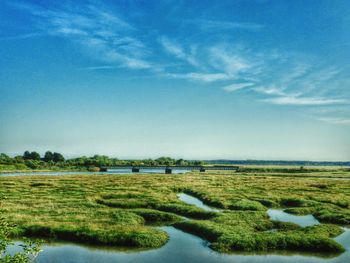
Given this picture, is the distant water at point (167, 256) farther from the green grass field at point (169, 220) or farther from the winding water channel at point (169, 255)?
the green grass field at point (169, 220)

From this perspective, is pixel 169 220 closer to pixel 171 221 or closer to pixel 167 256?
pixel 171 221

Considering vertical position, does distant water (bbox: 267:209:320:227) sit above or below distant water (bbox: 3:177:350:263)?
above

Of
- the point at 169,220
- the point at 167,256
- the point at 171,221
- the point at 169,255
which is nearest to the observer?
the point at 167,256

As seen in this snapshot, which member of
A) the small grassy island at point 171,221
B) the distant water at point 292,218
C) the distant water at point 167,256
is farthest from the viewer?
the distant water at point 292,218

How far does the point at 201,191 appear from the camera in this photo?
59094 mm

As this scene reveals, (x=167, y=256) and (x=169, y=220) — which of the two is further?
(x=169, y=220)

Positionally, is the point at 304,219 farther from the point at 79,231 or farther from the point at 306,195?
the point at 79,231

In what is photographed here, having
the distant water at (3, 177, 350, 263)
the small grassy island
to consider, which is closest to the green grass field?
the small grassy island

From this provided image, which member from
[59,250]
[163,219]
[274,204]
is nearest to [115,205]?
[163,219]

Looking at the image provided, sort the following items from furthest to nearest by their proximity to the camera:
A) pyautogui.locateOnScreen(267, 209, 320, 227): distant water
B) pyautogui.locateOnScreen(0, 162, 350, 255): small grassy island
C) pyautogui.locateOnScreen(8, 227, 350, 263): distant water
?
pyautogui.locateOnScreen(267, 209, 320, 227): distant water < pyautogui.locateOnScreen(0, 162, 350, 255): small grassy island < pyautogui.locateOnScreen(8, 227, 350, 263): distant water

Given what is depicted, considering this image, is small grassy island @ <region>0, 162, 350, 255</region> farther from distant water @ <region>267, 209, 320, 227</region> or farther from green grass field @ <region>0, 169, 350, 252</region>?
distant water @ <region>267, 209, 320, 227</region>

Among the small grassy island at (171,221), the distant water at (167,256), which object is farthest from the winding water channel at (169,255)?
the small grassy island at (171,221)

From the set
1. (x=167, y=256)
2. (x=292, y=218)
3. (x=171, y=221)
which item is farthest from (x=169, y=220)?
(x=292, y=218)

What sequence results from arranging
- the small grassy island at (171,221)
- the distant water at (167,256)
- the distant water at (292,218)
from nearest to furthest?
the distant water at (167,256)
the small grassy island at (171,221)
the distant water at (292,218)
